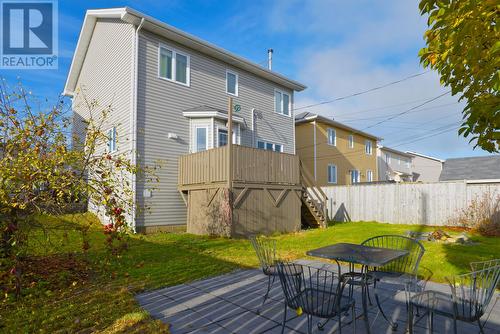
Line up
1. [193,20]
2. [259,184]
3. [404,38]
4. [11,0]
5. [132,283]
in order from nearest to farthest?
1. [132,283]
2. [11,0]
3. [259,184]
4. [404,38]
5. [193,20]

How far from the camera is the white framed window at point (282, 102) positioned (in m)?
17.9

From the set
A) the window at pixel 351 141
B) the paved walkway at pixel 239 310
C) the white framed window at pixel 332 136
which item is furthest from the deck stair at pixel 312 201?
the window at pixel 351 141

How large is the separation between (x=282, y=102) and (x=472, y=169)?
15.8 metres

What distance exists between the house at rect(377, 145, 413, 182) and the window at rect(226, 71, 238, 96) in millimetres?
21790

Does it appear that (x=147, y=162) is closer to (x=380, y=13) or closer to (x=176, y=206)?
(x=176, y=206)

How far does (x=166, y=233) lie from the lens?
38.2ft

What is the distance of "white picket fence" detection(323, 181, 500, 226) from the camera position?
1289cm

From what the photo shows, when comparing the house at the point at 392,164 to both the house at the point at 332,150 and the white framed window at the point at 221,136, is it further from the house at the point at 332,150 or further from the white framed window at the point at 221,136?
the white framed window at the point at 221,136

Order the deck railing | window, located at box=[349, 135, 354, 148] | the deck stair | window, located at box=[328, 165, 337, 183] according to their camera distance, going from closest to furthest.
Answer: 1. the deck railing
2. the deck stair
3. window, located at box=[328, 165, 337, 183]
4. window, located at box=[349, 135, 354, 148]

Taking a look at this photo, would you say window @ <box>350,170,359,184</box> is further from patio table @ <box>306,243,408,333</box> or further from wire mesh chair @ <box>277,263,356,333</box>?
wire mesh chair @ <box>277,263,356,333</box>

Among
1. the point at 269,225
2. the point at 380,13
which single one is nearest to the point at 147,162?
the point at 269,225

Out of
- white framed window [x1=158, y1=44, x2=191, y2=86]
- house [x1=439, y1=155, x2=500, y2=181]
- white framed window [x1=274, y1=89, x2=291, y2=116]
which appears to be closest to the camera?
white framed window [x1=158, y1=44, x2=191, y2=86]

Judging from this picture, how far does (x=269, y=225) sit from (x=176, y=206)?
3893 mm

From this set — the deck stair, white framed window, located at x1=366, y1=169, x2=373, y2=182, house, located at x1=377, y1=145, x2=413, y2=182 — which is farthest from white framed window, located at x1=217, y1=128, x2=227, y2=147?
house, located at x1=377, y1=145, x2=413, y2=182
